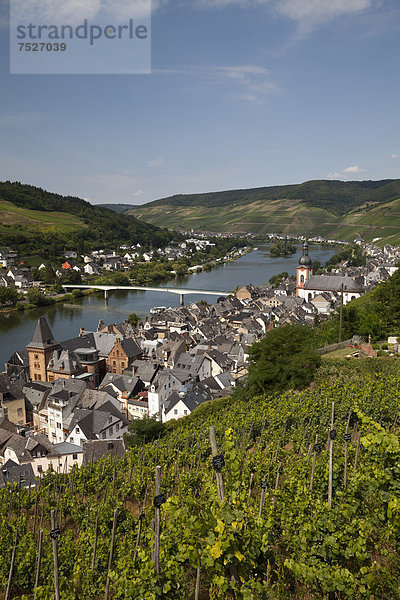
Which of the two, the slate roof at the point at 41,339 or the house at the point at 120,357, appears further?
the house at the point at 120,357

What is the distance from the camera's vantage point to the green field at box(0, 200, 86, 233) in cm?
11429

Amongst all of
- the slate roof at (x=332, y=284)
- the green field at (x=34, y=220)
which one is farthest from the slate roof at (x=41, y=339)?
the green field at (x=34, y=220)

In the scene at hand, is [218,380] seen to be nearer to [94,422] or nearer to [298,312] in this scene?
[94,422]

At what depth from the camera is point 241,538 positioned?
383 centimetres

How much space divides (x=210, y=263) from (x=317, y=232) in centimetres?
8171

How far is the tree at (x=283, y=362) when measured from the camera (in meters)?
17.2

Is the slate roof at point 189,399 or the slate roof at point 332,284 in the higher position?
the slate roof at point 332,284

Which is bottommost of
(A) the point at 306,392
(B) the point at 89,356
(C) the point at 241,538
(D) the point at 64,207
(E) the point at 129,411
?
(E) the point at 129,411

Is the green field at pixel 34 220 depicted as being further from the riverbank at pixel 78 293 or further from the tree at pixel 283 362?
the tree at pixel 283 362

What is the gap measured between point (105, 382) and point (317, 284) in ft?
131

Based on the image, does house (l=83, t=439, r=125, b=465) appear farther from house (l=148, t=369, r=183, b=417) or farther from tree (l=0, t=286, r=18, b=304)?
tree (l=0, t=286, r=18, b=304)

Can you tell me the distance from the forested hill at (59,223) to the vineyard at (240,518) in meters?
98.4

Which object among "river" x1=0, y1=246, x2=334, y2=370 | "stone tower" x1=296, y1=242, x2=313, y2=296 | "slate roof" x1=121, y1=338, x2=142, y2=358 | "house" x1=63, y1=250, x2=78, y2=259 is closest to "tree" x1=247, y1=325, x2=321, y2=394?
"slate roof" x1=121, y1=338, x2=142, y2=358

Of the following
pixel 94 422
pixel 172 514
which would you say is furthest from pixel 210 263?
pixel 172 514
